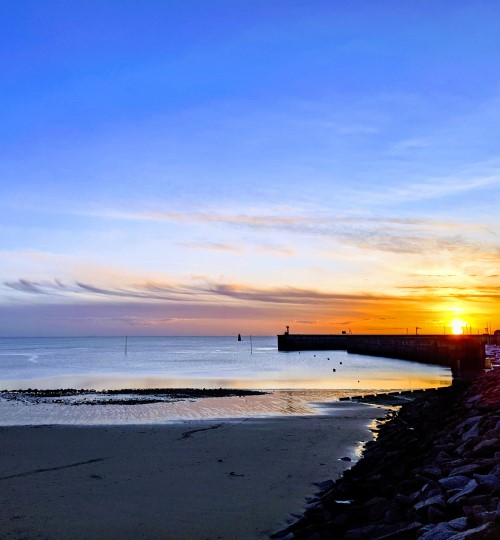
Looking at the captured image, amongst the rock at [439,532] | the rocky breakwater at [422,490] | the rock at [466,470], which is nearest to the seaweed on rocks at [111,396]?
the rocky breakwater at [422,490]

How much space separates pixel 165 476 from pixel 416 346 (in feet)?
255

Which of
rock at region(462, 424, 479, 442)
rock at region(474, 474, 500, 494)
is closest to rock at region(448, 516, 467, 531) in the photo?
rock at region(474, 474, 500, 494)

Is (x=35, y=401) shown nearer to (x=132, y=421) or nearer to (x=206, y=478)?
(x=132, y=421)

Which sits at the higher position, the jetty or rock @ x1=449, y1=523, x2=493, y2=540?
rock @ x1=449, y1=523, x2=493, y2=540

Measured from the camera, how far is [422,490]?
8.97 metres

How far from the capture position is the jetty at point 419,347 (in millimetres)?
36031

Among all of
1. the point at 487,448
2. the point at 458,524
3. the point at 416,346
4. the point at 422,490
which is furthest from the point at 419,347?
the point at 458,524

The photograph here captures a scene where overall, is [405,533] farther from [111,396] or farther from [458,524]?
[111,396]

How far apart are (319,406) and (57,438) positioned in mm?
13116

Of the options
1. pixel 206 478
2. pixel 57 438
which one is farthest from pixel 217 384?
pixel 206 478

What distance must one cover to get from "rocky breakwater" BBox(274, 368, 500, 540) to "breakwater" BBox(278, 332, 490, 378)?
20882 millimetres

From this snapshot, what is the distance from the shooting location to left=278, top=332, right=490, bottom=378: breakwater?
118 ft

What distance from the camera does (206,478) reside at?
12.9 meters

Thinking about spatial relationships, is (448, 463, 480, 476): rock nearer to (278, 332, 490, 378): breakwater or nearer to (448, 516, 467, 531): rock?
(448, 516, 467, 531): rock
